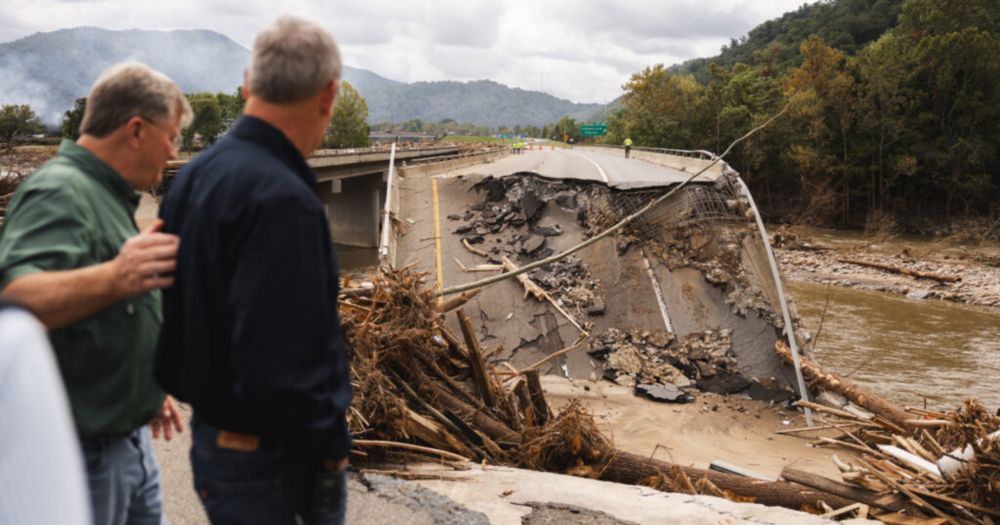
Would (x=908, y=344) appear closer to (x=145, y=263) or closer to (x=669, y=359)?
(x=669, y=359)

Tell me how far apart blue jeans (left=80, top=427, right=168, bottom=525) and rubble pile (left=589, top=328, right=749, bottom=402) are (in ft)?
29.8

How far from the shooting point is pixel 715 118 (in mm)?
54906

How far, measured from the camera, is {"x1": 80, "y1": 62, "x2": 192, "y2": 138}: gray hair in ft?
7.48

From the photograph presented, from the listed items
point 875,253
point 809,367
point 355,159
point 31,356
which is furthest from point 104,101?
point 875,253

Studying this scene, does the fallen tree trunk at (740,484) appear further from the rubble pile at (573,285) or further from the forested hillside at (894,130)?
the forested hillside at (894,130)

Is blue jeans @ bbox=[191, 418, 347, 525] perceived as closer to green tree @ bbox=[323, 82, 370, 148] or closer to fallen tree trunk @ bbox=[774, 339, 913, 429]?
fallen tree trunk @ bbox=[774, 339, 913, 429]

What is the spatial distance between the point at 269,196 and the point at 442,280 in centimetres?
1122

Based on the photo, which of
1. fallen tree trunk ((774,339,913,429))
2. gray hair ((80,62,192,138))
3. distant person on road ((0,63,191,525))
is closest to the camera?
distant person on road ((0,63,191,525))

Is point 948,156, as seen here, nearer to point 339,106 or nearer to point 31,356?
point 31,356

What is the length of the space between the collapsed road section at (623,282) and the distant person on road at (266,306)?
867 cm

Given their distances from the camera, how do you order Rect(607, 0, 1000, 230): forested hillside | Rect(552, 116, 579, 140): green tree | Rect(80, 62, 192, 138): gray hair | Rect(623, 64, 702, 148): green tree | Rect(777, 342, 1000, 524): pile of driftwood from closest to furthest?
Rect(80, 62, 192, 138): gray hair, Rect(777, 342, 1000, 524): pile of driftwood, Rect(607, 0, 1000, 230): forested hillside, Rect(623, 64, 702, 148): green tree, Rect(552, 116, 579, 140): green tree

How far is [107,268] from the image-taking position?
1.98 meters

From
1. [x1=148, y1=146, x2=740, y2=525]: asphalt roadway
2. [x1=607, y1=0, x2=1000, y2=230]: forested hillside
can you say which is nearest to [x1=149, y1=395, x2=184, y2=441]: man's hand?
[x1=148, y1=146, x2=740, y2=525]: asphalt roadway

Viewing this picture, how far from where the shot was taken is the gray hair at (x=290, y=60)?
1861mm
